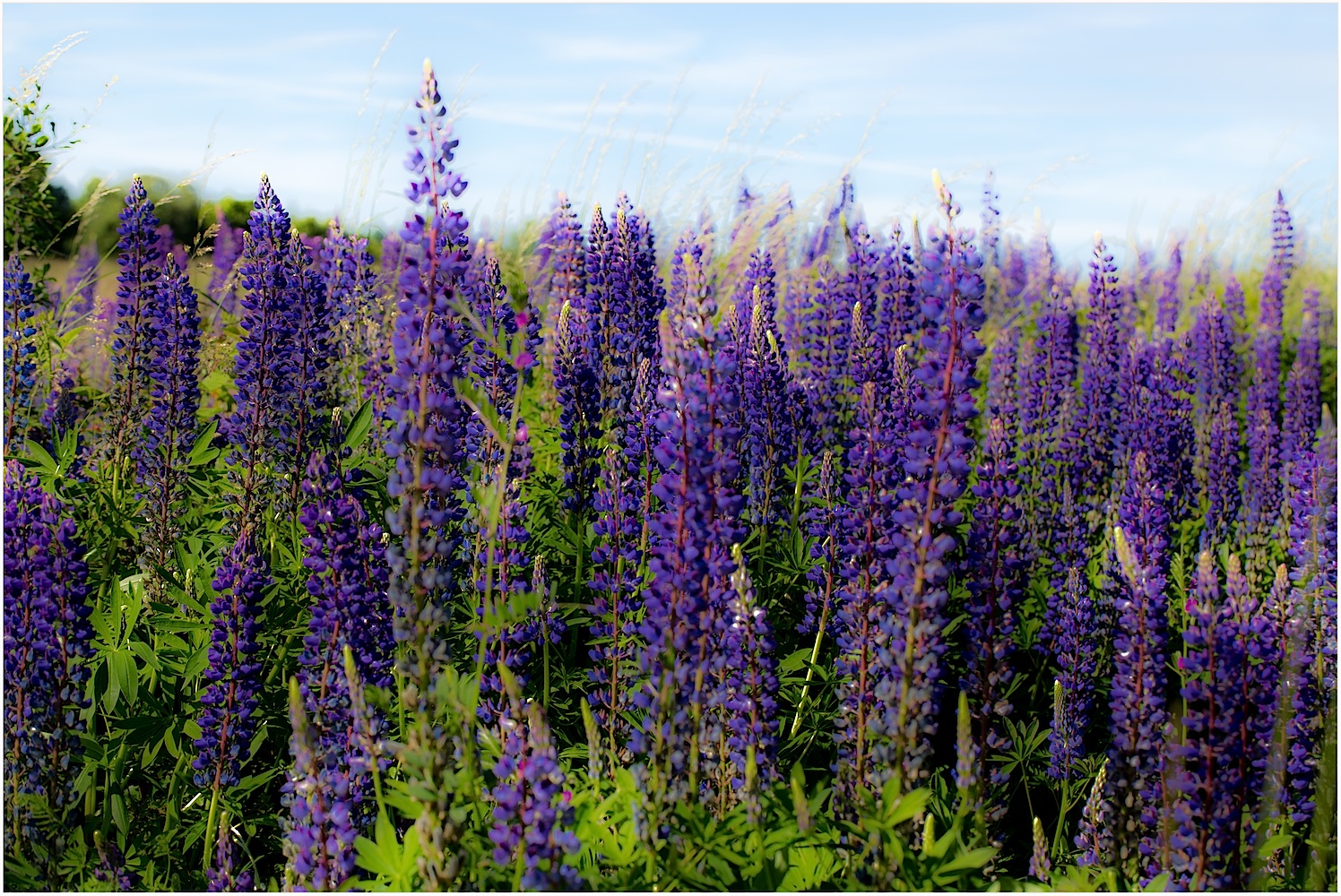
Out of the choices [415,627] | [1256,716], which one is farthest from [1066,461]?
[415,627]

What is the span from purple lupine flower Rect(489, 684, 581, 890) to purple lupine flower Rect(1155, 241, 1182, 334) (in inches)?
332

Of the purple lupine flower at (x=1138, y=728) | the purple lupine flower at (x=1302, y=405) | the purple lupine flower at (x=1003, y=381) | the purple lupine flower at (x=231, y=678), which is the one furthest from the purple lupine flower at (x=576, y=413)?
the purple lupine flower at (x=1302, y=405)

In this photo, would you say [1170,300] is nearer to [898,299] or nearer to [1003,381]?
[1003,381]

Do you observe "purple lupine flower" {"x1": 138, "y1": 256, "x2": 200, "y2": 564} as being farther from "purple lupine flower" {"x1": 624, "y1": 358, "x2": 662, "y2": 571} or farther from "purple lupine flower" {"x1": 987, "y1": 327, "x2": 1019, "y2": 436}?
"purple lupine flower" {"x1": 987, "y1": 327, "x2": 1019, "y2": 436}

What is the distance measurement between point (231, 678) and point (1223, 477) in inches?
193

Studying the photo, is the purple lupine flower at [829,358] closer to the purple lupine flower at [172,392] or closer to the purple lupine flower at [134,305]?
the purple lupine flower at [172,392]

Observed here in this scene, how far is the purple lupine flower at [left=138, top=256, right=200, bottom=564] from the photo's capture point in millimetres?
4711

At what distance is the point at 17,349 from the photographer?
16.9 ft

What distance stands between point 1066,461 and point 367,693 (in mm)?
4311

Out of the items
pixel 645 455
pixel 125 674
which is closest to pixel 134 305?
pixel 125 674

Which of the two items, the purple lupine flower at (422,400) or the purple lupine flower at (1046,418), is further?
the purple lupine flower at (1046,418)

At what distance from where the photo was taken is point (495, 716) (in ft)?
10.9

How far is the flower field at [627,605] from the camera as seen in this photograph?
8.93 ft

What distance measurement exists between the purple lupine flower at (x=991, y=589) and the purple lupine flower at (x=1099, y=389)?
86.5 inches
